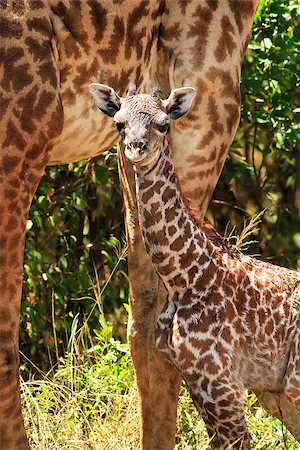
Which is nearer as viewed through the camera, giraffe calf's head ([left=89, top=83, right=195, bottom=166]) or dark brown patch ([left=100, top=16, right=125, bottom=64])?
giraffe calf's head ([left=89, top=83, right=195, bottom=166])

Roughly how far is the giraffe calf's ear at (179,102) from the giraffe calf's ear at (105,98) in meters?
0.19

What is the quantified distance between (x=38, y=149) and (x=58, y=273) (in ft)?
9.96

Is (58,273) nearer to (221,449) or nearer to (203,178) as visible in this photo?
(203,178)

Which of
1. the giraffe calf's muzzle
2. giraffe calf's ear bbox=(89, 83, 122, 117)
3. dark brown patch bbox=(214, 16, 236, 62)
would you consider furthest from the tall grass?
the giraffe calf's muzzle

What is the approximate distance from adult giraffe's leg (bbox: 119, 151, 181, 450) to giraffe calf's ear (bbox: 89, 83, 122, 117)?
102 cm

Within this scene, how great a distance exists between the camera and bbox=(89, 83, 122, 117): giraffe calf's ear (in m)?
4.91

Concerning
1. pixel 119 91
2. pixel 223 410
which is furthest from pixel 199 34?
pixel 223 410

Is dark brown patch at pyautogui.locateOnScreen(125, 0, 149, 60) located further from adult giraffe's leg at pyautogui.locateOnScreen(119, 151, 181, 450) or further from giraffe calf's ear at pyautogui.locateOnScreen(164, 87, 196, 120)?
adult giraffe's leg at pyautogui.locateOnScreen(119, 151, 181, 450)

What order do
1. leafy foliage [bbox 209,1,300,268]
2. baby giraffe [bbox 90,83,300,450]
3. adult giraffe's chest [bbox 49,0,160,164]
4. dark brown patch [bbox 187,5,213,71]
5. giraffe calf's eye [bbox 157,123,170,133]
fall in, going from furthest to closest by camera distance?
leafy foliage [bbox 209,1,300,268] → dark brown patch [bbox 187,5,213,71] → adult giraffe's chest [bbox 49,0,160,164] → baby giraffe [bbox 90,83,300,450] → giraffe calf's eye [bbox 157,123,170,133]

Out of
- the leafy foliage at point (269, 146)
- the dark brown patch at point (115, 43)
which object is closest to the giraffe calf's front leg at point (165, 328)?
the dark brown patch at point (115, 43)


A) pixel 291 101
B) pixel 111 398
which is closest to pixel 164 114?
pixel 111 398

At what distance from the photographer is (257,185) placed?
9.14 m

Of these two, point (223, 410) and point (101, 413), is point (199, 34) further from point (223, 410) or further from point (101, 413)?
point (101, 413)

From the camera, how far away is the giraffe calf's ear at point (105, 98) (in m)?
4.91
